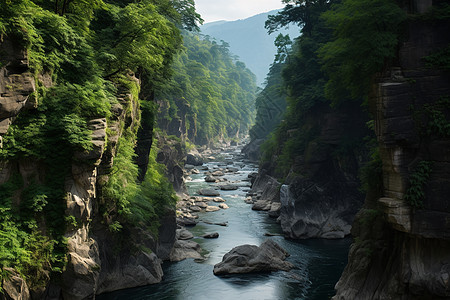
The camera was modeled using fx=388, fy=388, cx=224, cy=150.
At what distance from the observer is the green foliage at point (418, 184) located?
17750mm

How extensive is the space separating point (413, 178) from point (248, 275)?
A: 1206 cm

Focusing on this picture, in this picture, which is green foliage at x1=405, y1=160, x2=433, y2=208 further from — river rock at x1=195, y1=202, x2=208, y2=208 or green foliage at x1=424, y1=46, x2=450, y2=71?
river rock at x1=195, y1=202, x2=208, y2=208

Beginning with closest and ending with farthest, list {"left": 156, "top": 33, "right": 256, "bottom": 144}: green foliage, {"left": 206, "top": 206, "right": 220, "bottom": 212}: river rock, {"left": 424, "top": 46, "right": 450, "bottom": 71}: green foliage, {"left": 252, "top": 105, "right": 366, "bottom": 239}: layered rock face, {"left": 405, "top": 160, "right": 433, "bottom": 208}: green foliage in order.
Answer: {"left": 405, "top": 160, "right": 433, "bottom": 208}: green foliage, {"left": 424, "top": 46, "right": 450, "bottom": 71}: green foliage, {"left": 252, "top": 105, "right": 366, "bottom": 239}: layered rock face, {"left": 206, "top": 206, "right": 220, "bottom": 212}: river rock, {"left": 156, "top": 33, "right": 256, "bottom": 144}: green foliage

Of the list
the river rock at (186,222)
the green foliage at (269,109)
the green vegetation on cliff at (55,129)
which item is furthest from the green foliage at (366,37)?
the green foliage at (269,109)

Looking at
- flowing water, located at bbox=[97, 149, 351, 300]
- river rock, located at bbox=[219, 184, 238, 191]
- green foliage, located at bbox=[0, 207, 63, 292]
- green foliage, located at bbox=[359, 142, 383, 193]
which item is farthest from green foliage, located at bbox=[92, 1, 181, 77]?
river rock, located at bbox=[219, 184, 238, 191]

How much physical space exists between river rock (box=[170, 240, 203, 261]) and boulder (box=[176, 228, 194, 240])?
61.4 inches

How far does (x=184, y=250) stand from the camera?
2873 cm

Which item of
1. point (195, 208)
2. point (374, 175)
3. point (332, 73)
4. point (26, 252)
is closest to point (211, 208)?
point (195, 208)

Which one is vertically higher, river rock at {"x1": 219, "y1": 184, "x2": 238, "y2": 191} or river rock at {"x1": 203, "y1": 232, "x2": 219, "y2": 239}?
river rock at {"x1": 219, "y1": 184, "x2": 238, "y2": 191}

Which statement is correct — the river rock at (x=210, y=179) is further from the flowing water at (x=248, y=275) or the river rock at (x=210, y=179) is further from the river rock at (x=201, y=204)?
the flowing water at (x=248, y=275)

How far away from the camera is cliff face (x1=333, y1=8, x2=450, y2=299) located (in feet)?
57.3

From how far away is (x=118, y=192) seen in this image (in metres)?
21.4

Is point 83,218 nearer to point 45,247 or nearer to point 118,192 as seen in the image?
point 45,247

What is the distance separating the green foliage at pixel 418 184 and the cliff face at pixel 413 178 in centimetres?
Answer: 4
